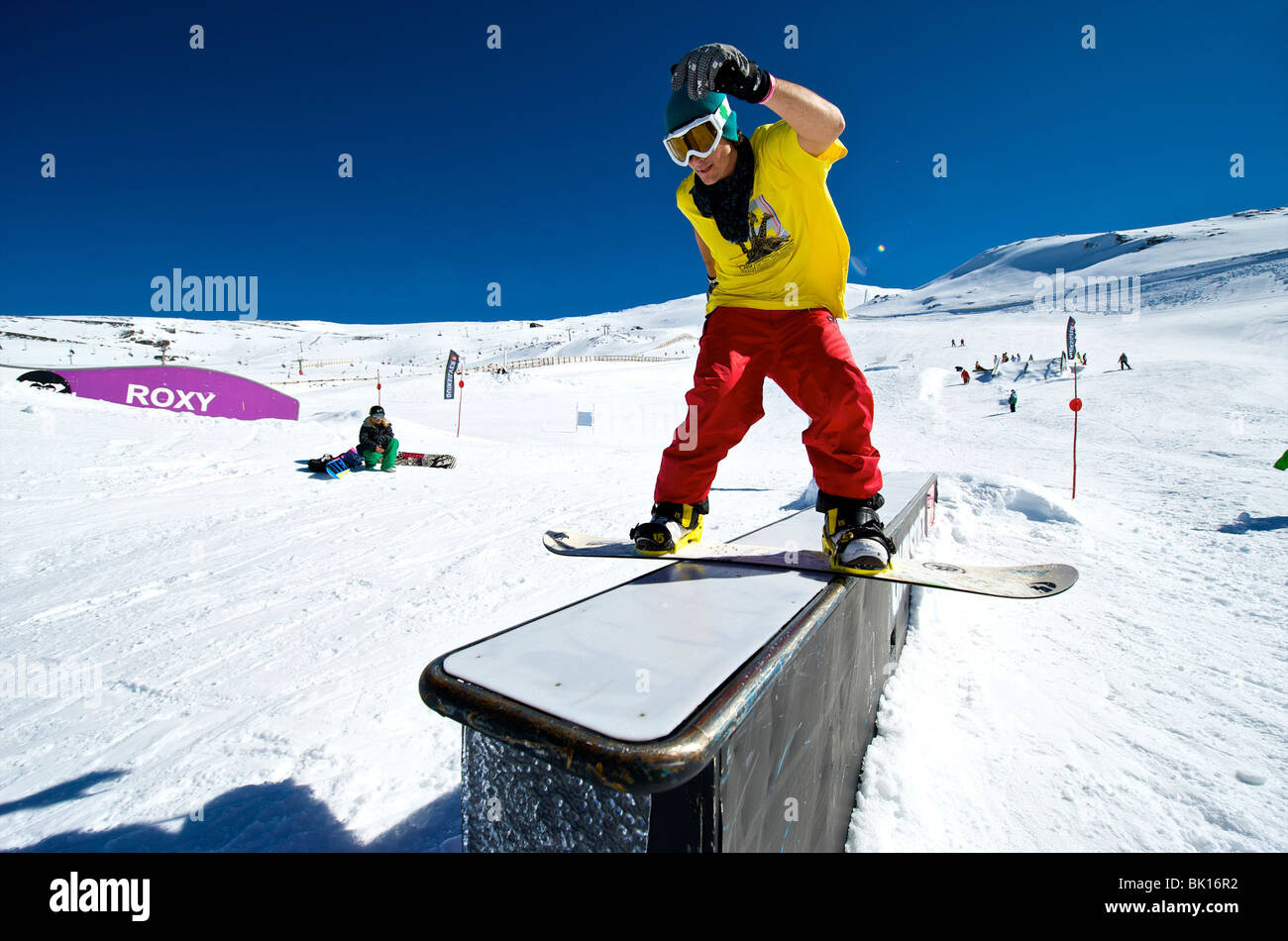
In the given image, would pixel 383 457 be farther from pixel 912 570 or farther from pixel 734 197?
pixel 912 570

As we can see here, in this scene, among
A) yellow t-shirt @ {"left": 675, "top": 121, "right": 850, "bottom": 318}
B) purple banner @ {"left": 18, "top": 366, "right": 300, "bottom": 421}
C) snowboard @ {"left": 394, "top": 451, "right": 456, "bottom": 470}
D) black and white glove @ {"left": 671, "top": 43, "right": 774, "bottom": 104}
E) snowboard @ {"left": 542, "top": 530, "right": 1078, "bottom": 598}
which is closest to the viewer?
→ black and white glove @ {"left": 671, "top": 43, "right": 774, "bottom": 104}

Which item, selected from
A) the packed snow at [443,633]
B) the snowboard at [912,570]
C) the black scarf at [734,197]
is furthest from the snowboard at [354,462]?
the black scarf at [734,197]

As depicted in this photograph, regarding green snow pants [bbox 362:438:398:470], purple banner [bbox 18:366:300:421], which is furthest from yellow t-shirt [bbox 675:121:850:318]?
purple banner [bbox 18:366:300:421]

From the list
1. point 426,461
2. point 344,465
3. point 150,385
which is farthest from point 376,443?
point 150,385

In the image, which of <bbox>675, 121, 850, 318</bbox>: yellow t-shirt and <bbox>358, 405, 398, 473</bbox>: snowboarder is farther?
<bbox>358, 405, 398, 473</bbox>: snowboarder

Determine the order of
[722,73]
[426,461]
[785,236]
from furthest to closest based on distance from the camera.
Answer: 1. [426,461]
2. [785,236]
3. [722,73]

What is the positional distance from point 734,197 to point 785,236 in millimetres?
257

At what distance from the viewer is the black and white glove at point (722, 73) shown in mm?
1645

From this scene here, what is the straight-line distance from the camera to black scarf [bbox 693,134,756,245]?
7.20 ft

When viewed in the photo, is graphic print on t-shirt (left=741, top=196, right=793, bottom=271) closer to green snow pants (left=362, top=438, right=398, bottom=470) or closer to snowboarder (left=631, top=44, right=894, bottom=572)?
snowboarder (left=631, top=44, right=894, bottom=572)

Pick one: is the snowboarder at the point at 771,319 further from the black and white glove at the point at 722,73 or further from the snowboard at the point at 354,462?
the snowboard at the point at 354,462

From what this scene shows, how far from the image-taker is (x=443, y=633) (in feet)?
9.80

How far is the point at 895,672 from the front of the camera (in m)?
2.69
